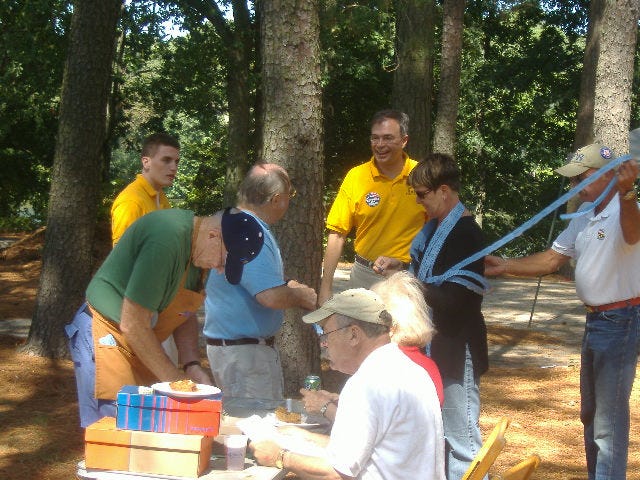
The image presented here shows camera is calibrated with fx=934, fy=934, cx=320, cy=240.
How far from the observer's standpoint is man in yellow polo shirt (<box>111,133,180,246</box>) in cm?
552

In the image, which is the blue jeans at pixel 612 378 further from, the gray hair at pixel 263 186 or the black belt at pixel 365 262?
the gray hair at pixel 263 186

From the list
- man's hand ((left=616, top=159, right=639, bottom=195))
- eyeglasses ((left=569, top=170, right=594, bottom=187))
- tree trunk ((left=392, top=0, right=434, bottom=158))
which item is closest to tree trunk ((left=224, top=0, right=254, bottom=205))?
tree trunk ((left=392, top=0, right=434, bottom=158))

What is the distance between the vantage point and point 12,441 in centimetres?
624

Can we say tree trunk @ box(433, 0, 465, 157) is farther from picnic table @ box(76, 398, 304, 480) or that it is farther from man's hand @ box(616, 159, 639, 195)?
picnic table @ box(76, 398, 304, 480)

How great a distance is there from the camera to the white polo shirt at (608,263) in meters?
4.37

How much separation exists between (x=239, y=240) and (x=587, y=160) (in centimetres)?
179

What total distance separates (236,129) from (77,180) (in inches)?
573

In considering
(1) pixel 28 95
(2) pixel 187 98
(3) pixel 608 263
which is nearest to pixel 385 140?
(3) pixel 608 263

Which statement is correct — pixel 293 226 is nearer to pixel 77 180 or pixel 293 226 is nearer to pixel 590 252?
pixel 590 252

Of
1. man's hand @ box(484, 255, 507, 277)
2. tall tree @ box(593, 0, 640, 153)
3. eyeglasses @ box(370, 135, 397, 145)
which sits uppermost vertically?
tall tree @ box(593, 0, 640, 153)

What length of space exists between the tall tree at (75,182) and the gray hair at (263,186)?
494cm

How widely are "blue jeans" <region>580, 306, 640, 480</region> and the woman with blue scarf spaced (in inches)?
25.0

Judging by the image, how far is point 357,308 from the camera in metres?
3.04

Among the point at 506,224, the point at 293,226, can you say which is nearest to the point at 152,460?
the point at 293,226
